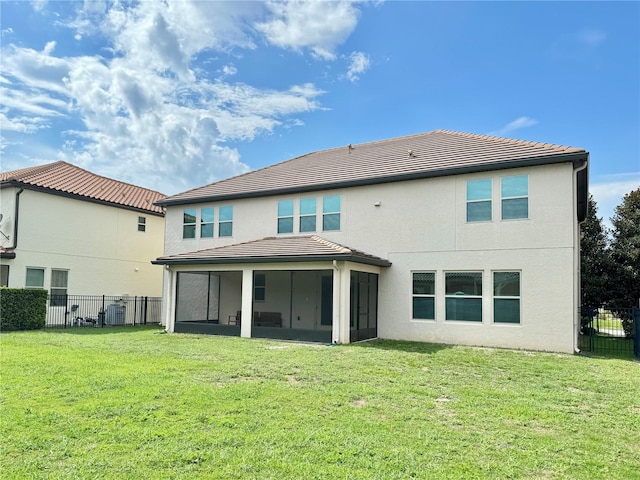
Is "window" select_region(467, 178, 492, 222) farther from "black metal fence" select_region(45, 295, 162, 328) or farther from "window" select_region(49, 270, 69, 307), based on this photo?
"window" select_region(49, 270, 69, 307)

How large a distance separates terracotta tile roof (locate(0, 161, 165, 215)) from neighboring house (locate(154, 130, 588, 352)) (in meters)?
6.66

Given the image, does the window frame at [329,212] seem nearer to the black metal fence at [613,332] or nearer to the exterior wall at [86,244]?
the black metal fence at [613,332]

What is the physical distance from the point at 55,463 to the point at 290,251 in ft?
36.5

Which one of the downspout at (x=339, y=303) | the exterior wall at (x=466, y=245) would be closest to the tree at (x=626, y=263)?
the exterior wall at (x=466, y=245)

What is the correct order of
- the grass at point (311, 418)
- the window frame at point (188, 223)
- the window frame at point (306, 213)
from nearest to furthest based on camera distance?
1. the grass at point (311, 418)
2. the window frame at point (306, 213)
3. the window frame at point (188, 223)

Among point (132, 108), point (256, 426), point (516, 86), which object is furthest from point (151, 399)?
point (516, 86)

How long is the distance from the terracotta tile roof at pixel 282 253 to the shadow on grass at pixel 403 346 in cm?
251

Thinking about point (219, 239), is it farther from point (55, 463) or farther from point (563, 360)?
point (55, 463)

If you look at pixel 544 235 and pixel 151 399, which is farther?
pixel 544 235

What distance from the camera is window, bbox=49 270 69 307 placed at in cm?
2009

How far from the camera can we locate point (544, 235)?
44.5ft

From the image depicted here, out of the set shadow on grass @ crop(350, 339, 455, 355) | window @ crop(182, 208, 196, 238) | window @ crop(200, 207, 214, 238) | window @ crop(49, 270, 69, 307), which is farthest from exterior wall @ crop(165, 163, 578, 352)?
window @ crop(49, 270, 69, 307)

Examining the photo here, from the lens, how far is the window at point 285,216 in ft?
59.7

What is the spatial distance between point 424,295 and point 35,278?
1630 cm
